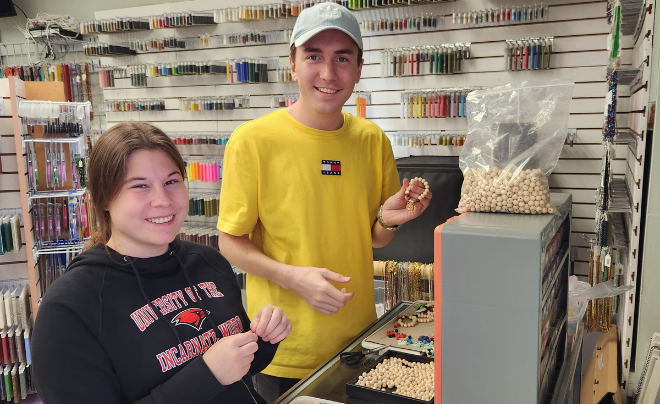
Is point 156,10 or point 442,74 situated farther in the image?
point 156,10

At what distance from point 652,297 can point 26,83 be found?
506 cm

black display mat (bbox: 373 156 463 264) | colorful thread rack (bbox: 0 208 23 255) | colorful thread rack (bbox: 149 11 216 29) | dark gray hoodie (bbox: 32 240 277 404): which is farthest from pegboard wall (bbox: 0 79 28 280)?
dark gray hoodie (bbox: 32 240 277 404)

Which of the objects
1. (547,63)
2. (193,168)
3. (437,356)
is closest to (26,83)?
(193,168)

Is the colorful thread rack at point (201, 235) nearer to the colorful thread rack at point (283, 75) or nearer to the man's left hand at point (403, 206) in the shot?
the colorful thread rack at point (283, 75)

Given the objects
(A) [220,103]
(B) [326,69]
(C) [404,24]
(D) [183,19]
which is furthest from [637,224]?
(D) [183,19]

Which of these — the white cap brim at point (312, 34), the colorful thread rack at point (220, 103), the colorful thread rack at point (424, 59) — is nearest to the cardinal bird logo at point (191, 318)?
the white cap brim at point (312, 34)

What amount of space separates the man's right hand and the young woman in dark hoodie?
0.21 meters

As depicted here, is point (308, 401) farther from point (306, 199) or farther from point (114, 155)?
point (114, 155)

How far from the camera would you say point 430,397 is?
1.35 m

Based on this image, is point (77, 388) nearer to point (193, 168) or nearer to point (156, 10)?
point (193, 168)

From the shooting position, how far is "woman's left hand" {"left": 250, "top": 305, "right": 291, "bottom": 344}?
4.10 ft

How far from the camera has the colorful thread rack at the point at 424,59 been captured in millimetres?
4527

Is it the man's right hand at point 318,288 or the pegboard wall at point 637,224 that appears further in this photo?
the pegboard wall at point 637,224

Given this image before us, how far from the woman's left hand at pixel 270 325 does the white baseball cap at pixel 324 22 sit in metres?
0.85
